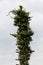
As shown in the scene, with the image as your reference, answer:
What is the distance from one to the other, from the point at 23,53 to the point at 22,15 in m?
11.3

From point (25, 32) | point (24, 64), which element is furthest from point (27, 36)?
point (24, 64)

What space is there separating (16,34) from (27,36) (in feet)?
11.4

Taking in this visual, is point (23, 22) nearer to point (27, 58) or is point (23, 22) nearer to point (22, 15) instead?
point (22, 15)

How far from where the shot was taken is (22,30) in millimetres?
87875

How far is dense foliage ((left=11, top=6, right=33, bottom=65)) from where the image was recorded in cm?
8625

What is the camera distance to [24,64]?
279 ft

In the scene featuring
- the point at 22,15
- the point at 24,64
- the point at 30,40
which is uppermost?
the point at 22,15

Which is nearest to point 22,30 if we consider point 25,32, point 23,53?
point 25,32

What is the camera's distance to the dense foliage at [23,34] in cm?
8625

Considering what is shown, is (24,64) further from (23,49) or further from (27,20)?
(27,20)

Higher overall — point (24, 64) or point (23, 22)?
point (23, 22)

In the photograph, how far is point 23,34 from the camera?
87125mm

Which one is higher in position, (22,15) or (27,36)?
(22,15)

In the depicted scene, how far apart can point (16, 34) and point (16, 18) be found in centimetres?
489
